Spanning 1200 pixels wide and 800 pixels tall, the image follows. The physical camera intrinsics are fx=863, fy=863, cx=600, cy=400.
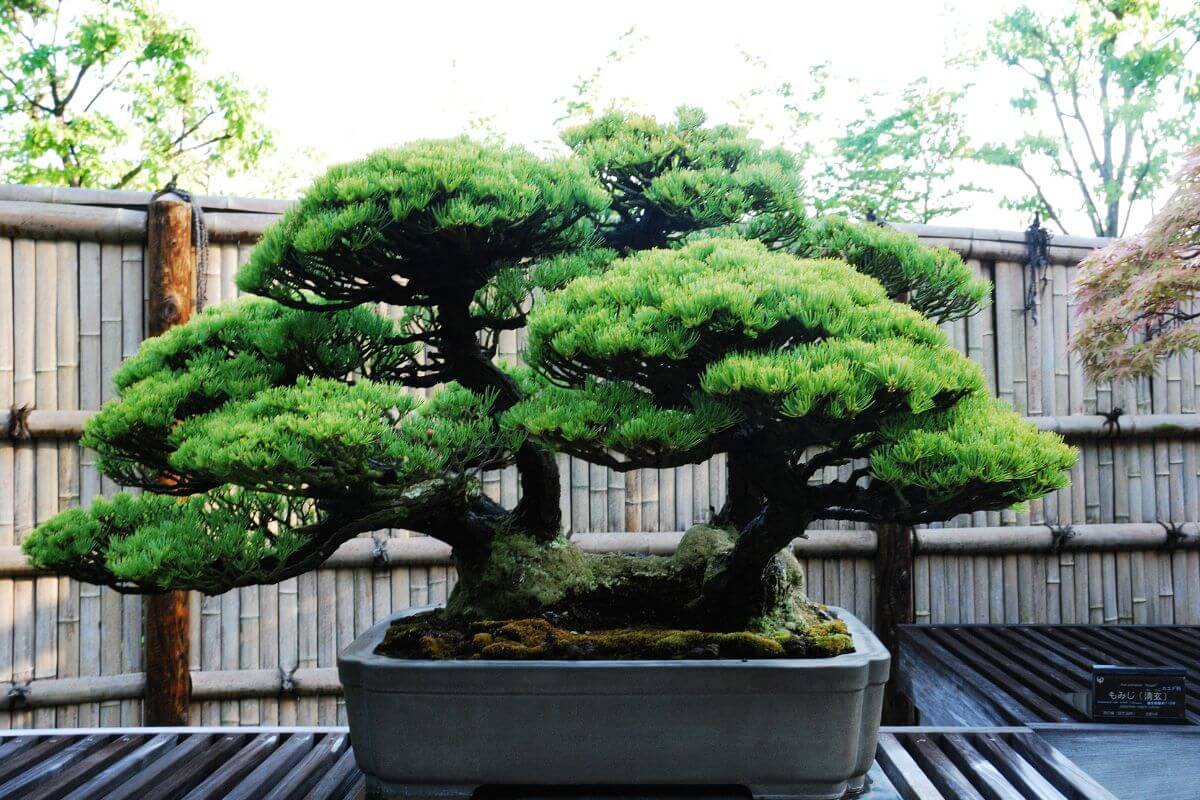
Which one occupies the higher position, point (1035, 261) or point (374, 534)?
point (1035, 261)

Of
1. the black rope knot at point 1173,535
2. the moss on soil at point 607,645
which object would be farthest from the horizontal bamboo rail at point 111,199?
the black rope knot at point 1173,535

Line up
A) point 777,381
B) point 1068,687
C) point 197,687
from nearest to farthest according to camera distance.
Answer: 1. point 777,381
2. point 1068,687
3. point 197,687

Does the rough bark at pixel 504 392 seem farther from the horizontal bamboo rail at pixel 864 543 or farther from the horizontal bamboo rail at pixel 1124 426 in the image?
the horizontal bamboo rail at pixel 1124 426

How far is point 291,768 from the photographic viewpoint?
1.47 meters

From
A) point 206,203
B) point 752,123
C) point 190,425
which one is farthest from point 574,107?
point 190,425

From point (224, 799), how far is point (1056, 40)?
7645mm

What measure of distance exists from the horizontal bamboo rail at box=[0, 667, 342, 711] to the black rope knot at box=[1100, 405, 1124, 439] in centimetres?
277

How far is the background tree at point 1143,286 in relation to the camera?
7.65 feet

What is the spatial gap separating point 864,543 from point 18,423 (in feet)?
8.74

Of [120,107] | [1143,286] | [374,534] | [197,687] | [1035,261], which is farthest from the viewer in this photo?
[120,107]

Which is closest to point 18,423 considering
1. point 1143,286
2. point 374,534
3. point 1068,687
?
point 374,534

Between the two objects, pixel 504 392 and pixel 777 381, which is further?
pixel 504 392

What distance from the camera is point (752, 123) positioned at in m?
7.38

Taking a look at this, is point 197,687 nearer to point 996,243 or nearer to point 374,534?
point 374,534
